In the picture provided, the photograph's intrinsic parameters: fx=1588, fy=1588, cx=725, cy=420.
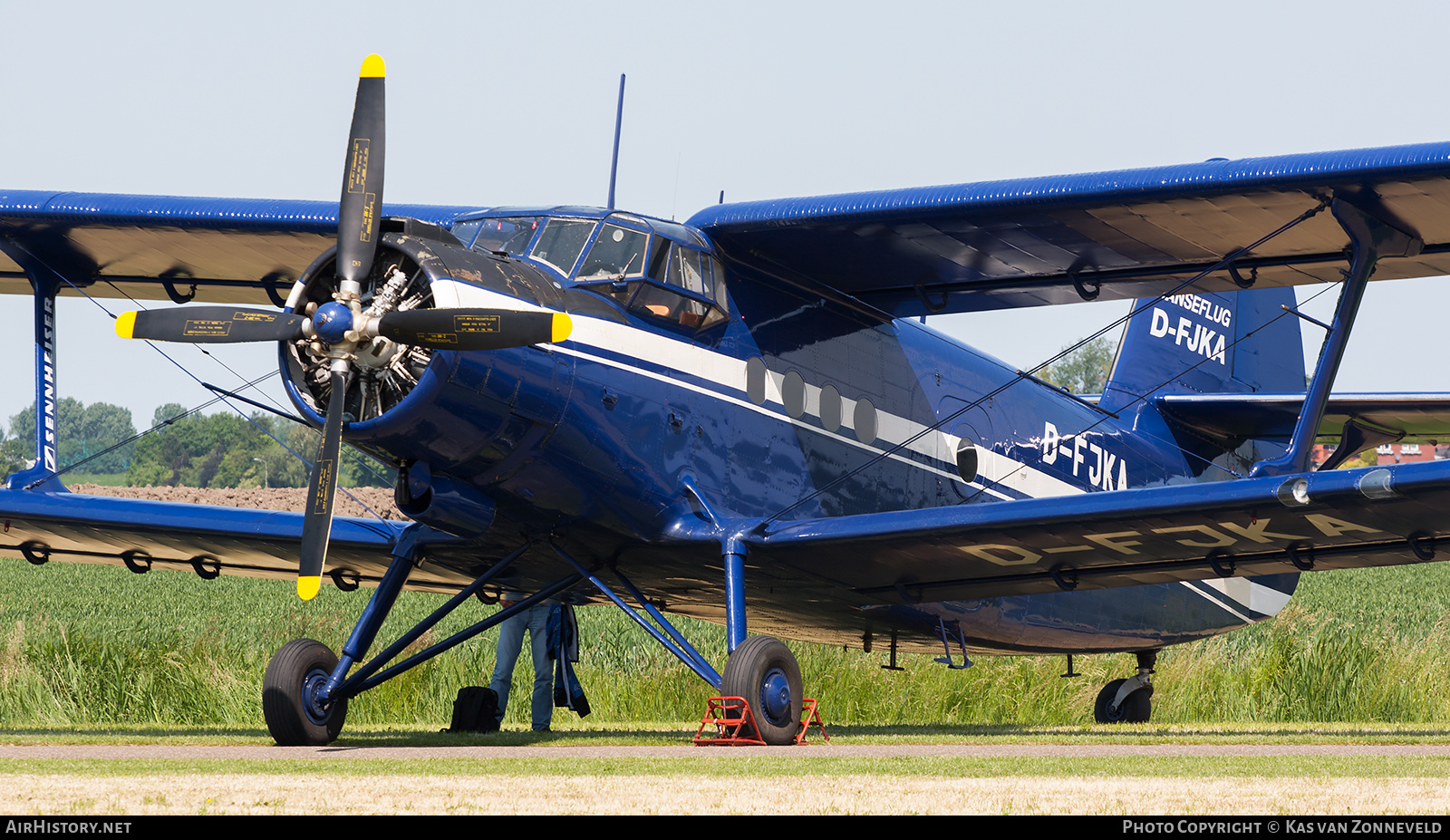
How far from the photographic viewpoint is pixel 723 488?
11.6 m

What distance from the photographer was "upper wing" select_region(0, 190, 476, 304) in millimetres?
12891

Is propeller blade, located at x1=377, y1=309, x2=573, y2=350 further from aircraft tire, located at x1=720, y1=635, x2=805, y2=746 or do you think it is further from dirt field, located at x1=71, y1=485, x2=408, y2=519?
dirt field, located at x1=71, y1=485, x2=408, y2=519

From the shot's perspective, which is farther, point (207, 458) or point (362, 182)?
A: point (207, 458)

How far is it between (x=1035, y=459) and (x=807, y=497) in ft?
11.1

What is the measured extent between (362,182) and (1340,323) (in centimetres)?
652

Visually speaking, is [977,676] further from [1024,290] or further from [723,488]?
[723,488]

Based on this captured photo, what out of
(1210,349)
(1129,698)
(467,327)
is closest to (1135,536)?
(467,327)

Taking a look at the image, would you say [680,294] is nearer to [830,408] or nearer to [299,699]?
[830,408]

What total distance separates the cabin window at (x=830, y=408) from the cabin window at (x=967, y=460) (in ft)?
5.40

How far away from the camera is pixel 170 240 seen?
1357 centimetres

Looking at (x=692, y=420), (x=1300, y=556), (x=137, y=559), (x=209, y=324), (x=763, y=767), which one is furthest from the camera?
(x=137, y=559)

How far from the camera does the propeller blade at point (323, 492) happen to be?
9.38 meters

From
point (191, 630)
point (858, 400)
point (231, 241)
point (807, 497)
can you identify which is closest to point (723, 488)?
point (807, 497)

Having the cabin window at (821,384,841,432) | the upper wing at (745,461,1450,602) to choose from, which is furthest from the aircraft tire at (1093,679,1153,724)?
the cabin window at (821,384,841,432)
